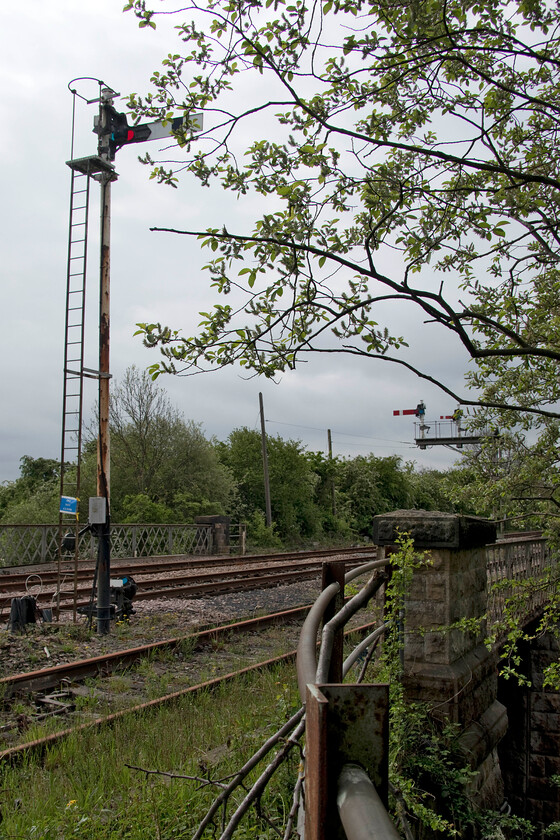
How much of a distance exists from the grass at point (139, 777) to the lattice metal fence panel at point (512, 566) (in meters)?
2.55

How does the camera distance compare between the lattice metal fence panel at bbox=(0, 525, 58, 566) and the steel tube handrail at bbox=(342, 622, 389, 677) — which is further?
the lattice metal fence panel at bbox=(0, 525, 58, 566)

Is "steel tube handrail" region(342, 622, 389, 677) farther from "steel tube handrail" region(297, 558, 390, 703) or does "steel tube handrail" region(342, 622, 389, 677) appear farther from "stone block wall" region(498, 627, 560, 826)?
"stone block wall" region(498, 627, 560, 826)

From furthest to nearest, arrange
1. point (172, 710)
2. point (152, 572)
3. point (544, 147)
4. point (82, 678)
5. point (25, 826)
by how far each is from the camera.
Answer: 1. point (152, 572)
2. point (82, 678)
3. point (172, 710)
4. point (544, 147)
5. point (25, 826)

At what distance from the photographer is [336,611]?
2.02 meters

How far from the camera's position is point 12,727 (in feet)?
17.5

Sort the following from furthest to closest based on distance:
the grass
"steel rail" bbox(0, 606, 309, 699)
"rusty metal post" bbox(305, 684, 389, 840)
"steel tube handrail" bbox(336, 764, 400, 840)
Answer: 1. "steel rail" bbox(0, 606, 309, 699)
2. the grass
3. "rusty metal post" bbox(305, 684, 389, 840)
4. "steel tube handrail" bbox(336, 764, 400, 840)

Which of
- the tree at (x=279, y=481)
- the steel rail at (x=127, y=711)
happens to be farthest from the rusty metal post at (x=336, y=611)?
the tree at (x=279, y=481)

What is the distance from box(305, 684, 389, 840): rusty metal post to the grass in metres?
2.41

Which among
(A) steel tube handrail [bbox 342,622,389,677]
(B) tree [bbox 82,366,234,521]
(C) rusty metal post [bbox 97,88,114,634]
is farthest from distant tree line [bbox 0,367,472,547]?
(A) steel tube handrail [bbox 342,622,389,677]

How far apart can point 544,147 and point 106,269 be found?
21.5ft

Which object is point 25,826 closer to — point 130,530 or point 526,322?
point 526,322

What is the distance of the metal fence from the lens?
64.7 ft

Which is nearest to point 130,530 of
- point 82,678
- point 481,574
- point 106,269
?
point 106,269

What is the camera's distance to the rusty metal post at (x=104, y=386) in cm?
930
